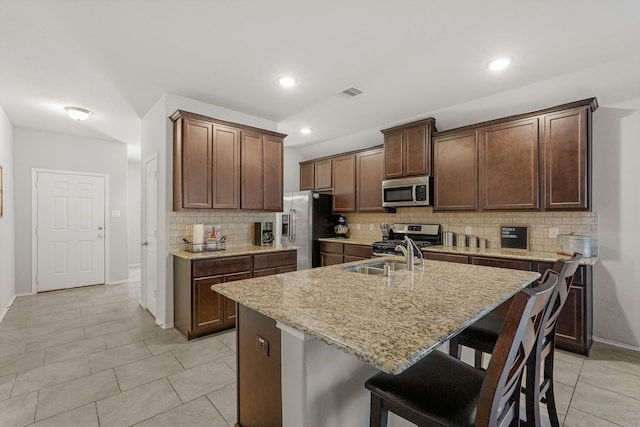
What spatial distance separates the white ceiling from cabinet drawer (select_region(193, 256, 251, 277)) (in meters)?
1.84

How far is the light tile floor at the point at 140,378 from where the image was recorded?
2.01 m

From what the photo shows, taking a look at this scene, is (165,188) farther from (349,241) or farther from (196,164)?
(349,241)

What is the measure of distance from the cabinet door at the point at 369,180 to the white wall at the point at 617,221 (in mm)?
2533

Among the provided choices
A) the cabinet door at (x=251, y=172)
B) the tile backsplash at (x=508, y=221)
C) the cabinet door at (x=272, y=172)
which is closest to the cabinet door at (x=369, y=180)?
the tile backsplash at (x=508, y=221)

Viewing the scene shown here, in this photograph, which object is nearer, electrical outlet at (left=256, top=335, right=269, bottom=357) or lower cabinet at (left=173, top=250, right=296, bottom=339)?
electrical outlet at (left=256, top=335, right=269, bottom=357)

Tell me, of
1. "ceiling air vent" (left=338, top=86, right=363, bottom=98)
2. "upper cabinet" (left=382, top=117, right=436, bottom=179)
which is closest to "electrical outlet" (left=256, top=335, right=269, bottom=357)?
"ceiling air vent" (left=338, top=86, right=363, bottom=98)

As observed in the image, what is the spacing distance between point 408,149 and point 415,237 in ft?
4.23

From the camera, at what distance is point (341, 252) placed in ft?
16.8

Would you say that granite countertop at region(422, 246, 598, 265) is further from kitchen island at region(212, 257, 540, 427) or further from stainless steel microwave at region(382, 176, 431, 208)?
kitchen island at region(212, 257, 540, 427)

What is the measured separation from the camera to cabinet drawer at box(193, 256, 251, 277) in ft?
10.4

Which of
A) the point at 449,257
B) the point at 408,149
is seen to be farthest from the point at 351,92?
the point at 449,257

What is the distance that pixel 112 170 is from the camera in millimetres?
5762

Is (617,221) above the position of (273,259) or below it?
above

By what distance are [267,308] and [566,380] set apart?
2583 millimetres
